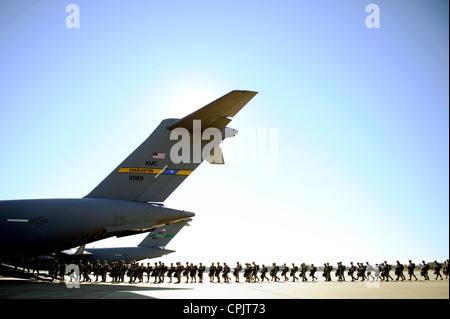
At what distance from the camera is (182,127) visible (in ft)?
32.9

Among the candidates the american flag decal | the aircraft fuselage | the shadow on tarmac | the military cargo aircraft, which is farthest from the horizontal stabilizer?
the shadow on tarmac

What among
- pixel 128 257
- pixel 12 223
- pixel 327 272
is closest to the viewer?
pixel 12 223

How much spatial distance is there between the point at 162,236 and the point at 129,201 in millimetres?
14744

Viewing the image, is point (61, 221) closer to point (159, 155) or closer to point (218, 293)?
point (159, 155)

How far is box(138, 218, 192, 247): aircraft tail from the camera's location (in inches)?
941

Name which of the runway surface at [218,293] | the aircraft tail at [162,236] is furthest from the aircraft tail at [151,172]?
the aircraft tail at [162,236]

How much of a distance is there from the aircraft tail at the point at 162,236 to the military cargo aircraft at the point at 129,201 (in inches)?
549

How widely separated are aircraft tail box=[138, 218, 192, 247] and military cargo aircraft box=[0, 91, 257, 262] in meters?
13.9

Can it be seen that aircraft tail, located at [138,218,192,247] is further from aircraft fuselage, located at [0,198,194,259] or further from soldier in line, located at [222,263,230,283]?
aircraft fuselage, located at [0,198,194,259]

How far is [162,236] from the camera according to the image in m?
24.0

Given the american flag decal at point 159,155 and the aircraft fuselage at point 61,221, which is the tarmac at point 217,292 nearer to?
the aircraft fuselage at point 61,221
